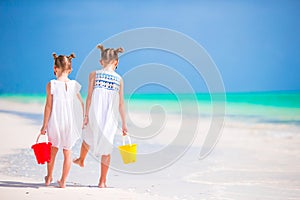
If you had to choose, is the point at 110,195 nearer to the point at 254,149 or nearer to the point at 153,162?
the point at 153,162

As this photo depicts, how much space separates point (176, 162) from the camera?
15.1ft

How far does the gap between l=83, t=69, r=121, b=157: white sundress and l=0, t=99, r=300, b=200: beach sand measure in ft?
1.07

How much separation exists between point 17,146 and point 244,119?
5588mm

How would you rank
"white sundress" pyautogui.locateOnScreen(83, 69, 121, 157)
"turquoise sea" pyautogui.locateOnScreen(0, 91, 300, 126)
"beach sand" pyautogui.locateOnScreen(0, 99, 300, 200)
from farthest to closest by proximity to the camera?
"turquoise sea" pyautogui.locateOnScreen(0, 91, 300, 126), "white sundress" pyautogui.locateOnScreen(83, 69, 121, 157), "beach sand" pyautogui.locateOnScreen(0, 99, 300, 200)

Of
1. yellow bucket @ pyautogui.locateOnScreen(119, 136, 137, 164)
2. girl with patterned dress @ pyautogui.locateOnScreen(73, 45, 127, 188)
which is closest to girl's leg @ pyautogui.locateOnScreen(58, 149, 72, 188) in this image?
girl with patterned dress @ pyautogui.locateOnScreen(73, 45, 127, 188)

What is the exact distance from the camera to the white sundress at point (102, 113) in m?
3.32

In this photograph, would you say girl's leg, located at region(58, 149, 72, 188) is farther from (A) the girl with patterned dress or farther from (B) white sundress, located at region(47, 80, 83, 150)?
(A) the girl with patterned dress

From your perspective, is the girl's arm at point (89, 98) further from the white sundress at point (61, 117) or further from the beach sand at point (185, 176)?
the beach sand at point (185, 176)

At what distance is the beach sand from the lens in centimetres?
321

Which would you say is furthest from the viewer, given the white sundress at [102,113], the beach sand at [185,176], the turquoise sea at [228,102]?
the turquoise sea at [228,102]

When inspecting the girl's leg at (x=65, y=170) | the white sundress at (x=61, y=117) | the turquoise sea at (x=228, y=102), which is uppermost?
the turquoise sea at (x=228, y=102)

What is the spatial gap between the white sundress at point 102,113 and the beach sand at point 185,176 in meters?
0.33

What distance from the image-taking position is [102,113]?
11.0 ft

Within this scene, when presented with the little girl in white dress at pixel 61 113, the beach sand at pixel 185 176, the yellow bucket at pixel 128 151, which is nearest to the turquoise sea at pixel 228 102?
the beach sand at pixel 185 176
